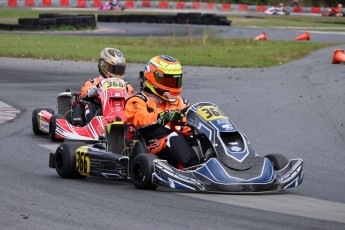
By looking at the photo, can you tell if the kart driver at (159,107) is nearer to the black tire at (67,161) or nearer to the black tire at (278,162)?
the black tire at (67,161)

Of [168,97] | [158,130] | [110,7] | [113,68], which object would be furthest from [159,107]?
[110,7]

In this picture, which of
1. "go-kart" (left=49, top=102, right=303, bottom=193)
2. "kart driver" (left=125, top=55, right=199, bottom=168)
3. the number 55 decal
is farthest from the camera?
the number 55 decal

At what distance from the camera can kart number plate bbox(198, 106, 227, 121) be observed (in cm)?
737

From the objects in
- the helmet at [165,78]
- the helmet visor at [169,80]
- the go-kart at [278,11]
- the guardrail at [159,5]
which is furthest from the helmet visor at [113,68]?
the guardrail at [159,5]

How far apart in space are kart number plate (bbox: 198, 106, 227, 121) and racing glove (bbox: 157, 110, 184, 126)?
0.22 meters

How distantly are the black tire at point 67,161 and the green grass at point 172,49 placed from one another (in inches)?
518

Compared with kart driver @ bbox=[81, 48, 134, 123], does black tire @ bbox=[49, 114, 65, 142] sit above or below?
below

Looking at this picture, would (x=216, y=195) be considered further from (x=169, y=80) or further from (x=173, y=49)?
(x=173, y=49)

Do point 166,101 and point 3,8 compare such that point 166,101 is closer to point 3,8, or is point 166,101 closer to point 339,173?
point 339,173

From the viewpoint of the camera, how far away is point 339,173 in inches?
341

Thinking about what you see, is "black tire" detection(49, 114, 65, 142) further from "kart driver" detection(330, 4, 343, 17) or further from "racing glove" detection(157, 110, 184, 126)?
"kart driver" detection(330, 4, 343, 17)

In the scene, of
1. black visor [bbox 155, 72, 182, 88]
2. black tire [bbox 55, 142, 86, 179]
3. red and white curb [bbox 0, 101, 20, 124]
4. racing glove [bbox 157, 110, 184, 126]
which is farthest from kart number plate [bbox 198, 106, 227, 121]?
red and white curb [bbox 0, 101, 20, 124]

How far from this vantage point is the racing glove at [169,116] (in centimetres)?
762

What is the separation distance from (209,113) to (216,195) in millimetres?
726
